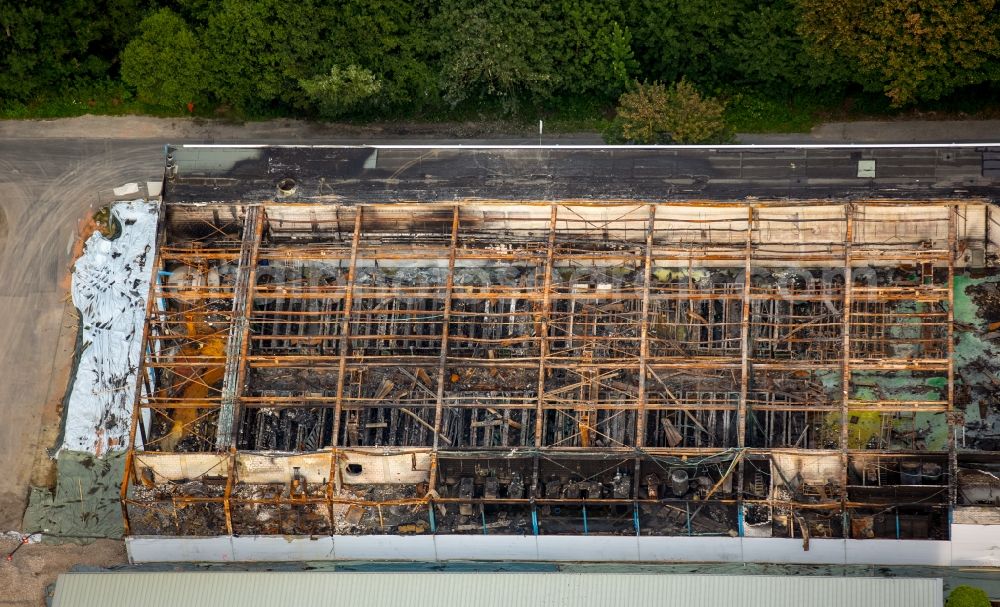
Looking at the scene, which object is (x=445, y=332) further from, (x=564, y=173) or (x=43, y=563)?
(x=43, y=563)

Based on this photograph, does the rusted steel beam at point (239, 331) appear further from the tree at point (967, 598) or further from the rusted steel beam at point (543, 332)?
the tree at point (967, 598)

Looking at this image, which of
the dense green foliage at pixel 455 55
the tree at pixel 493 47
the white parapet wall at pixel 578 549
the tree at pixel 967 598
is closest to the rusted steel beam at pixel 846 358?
the white parapet wall at pixel 578 549

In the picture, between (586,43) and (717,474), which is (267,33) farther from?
(717,474)

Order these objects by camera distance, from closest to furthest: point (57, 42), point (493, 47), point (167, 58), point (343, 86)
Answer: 1. point (493, 47)
2. point (343, 86)
3. point (167, 58)
4. point (57, 42)

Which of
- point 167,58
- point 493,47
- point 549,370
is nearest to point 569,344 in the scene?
point 549,370

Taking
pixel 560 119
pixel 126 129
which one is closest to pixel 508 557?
pixel 560 119

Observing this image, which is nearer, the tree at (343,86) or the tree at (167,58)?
the tree at (343,86)

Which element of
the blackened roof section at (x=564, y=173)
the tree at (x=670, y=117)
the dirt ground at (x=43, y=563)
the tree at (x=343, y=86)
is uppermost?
the tree at (x=343, y=86)
